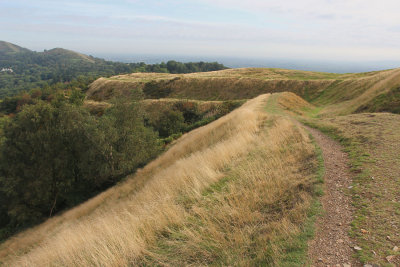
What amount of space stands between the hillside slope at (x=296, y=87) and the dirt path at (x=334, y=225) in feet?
48.1

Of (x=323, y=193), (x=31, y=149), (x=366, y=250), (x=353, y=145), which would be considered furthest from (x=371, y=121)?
(x=31, y=149)

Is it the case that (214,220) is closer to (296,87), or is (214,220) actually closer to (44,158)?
(44,158)

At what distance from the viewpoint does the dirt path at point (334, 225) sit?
368 centimetres

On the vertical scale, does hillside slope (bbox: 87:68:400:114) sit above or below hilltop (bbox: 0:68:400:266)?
above

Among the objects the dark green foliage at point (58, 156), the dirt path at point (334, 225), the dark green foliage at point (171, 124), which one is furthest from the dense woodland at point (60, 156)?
the dirt path at point (334, 225)

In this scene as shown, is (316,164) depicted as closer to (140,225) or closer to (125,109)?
(140,225)

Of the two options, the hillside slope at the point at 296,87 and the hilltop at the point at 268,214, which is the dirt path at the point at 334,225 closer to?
the hilltop at the point at 268,214

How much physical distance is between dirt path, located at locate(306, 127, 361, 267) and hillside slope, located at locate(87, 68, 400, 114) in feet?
48.1

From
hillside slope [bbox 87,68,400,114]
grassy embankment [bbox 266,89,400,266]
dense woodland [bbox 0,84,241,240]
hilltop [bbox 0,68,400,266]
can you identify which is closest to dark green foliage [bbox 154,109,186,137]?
hillside slope [bbox 87,68,400,114]

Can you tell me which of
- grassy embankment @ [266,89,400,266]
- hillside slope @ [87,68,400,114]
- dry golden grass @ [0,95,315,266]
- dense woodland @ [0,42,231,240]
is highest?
hillside slope @ [87,68,400,114]

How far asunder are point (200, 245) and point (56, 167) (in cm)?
2233

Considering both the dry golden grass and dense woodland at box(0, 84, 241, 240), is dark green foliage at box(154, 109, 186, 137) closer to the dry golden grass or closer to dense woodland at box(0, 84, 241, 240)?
dense woodland at box(0, 84, 241, 240)

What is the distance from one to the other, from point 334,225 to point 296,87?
4629cm

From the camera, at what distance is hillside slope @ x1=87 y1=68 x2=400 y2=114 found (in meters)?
21.5
